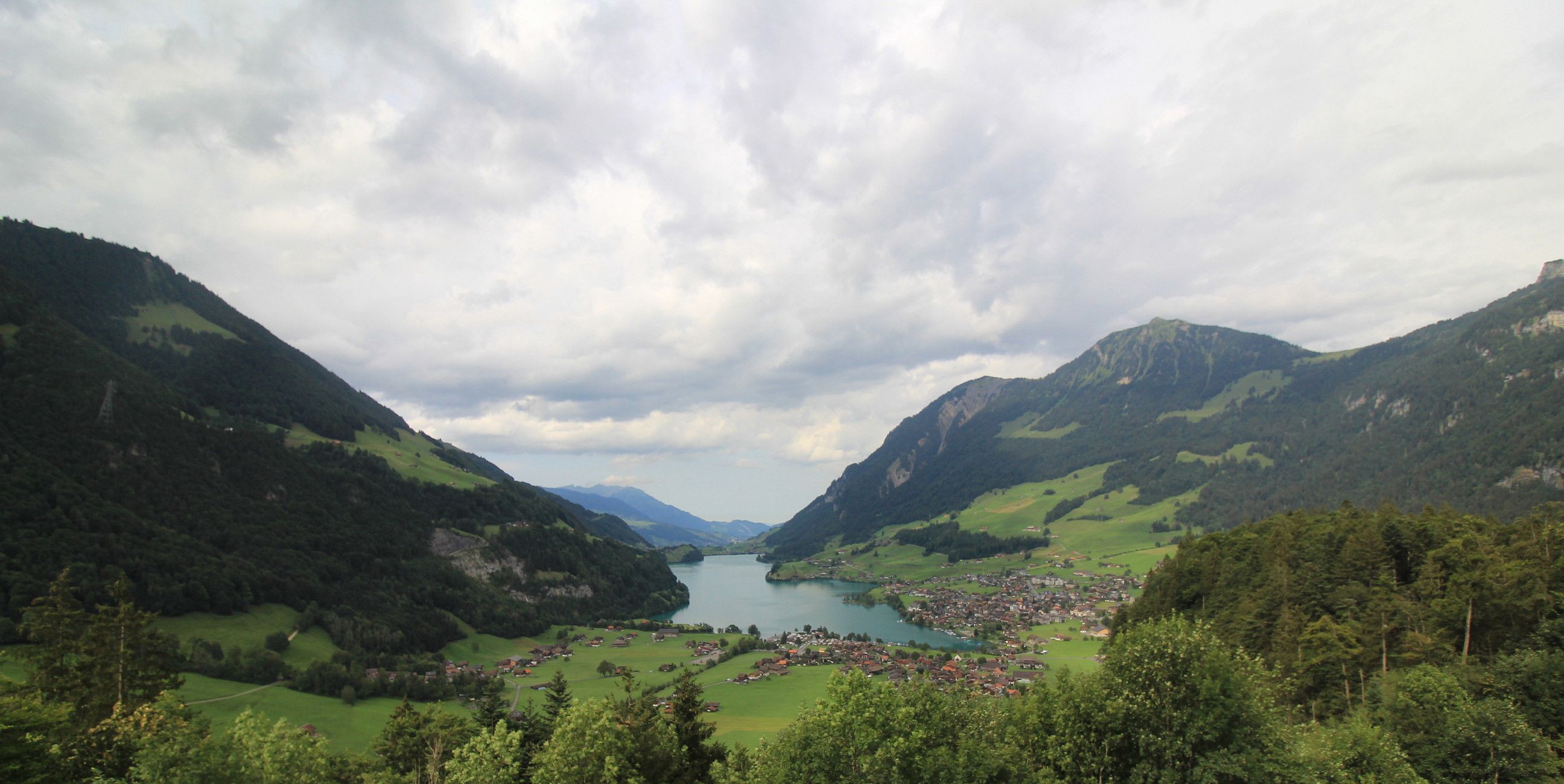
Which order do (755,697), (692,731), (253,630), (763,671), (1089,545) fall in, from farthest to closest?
1. (1089,545)
2. (763,671)
3. (253,630)
4. (755,697)
5. (692,731)

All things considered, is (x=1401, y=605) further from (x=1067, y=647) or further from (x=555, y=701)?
(x=1067, y=647)

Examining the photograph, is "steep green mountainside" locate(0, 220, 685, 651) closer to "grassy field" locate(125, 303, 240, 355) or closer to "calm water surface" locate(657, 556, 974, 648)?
"grassy field" locate(125, 303, 240, 355)

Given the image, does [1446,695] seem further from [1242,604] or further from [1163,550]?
[1163,550]

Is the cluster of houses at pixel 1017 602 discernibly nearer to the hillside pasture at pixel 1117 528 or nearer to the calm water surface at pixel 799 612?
the calm water surface at pixel 799 612

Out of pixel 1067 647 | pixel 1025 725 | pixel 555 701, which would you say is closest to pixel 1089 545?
pixel 1067 647

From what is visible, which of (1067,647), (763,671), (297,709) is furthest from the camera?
(1067,647)

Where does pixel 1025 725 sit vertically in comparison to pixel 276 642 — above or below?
above
